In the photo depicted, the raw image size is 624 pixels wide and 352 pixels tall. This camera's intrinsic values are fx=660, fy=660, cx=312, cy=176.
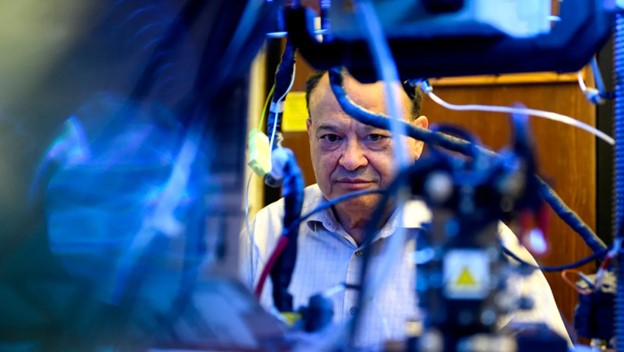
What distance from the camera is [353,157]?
4.50 ft

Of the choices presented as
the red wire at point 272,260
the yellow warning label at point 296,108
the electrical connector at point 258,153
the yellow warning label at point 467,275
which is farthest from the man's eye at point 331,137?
the yellow warning label at point 467,275

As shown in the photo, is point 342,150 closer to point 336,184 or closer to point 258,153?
point 336,184

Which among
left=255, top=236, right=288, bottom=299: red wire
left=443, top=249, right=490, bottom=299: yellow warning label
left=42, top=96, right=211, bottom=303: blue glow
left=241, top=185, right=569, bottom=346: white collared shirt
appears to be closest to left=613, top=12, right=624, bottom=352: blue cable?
left=241, top=185, right=569, bottom=346: white collared shirt

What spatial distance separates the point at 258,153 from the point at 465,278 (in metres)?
0.33

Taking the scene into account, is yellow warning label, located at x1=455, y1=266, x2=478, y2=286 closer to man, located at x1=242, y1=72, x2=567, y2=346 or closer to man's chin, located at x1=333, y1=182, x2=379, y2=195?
man, located at x1=242, y1=72, x2=567, y2=346

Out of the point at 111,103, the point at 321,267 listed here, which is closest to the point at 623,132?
the point at 111,103

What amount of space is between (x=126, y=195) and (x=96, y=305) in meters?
0.13

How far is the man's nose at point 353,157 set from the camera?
135 cm

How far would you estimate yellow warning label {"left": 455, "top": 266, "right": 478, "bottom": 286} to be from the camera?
0.45 meters

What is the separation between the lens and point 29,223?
2.25 feet

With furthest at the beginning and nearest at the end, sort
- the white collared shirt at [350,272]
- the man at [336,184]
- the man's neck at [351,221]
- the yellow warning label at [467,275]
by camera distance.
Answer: the man's neck at [351,221] → the man at [336,184] → the white collared shirt at [350,272] → the yellow warning label at [467,275]

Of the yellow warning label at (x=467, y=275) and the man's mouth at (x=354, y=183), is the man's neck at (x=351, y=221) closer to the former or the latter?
the man's mouth at (x=354, y=183)

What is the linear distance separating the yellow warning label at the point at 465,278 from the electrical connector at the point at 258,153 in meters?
0.31

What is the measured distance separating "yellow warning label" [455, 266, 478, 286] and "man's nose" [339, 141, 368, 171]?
2.93 ft
